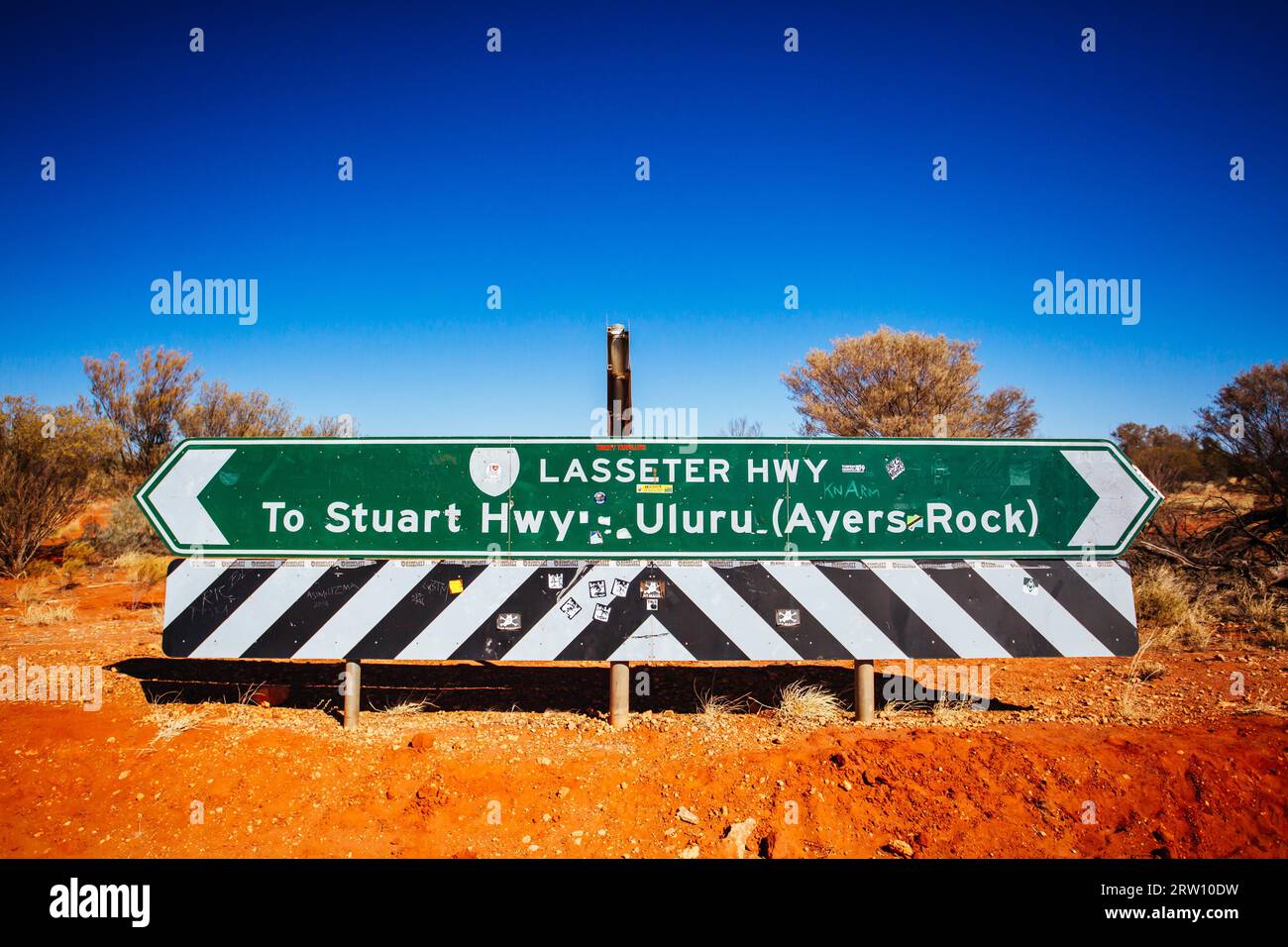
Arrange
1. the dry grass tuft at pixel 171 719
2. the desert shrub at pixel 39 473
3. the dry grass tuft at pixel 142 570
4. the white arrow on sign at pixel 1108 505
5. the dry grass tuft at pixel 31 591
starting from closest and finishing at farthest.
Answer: the dry grass tuft at pixel 171 719
the white arrow on sign at pixel 1108 505
the dry grass tuft at pixel 31 591
the dry grass tuft at pixel 142 570
the desert shrub at pixel 39 473

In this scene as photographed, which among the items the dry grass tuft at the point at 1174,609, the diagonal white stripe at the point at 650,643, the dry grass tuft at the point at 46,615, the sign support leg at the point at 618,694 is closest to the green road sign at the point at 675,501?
the diagonal white stripe at the point at 650,643

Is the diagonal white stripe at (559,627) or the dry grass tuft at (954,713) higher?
the diagonal white stripe at (559,627)

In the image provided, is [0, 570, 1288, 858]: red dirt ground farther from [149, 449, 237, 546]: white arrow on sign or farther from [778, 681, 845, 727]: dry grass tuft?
[149, 449, 237, 546]: white arrow on sign

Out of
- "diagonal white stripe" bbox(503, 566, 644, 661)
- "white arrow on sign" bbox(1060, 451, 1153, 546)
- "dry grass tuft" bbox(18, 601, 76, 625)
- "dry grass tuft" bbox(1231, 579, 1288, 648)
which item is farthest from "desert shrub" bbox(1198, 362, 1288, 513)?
"dry grass tuft" bbox(18, 601, 76, 625)

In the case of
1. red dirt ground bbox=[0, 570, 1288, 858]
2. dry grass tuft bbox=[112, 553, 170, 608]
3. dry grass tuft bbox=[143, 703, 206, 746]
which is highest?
dry grass tuft bbox=[112, 553, 170, 608]

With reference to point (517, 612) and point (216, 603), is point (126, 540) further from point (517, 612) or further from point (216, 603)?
point (517, 612)

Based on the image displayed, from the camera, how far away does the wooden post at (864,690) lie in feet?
14.7

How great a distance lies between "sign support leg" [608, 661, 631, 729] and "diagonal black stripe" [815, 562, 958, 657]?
1.52 meters

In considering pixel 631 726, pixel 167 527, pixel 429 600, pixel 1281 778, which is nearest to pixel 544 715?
pixel 631 726

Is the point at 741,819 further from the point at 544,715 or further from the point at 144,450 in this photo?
the point at 144,450

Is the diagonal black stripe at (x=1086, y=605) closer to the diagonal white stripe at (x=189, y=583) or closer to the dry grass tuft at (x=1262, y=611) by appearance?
the dry grass tuft at (x=1262, y=611)

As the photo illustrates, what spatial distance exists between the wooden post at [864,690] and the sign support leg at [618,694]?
1.59 m

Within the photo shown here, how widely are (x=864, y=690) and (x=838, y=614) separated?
24.9 inches

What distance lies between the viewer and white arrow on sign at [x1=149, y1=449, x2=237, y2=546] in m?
4.46
